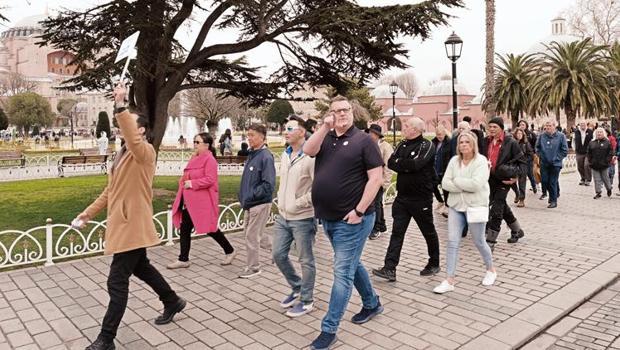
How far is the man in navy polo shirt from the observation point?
12.7 feet

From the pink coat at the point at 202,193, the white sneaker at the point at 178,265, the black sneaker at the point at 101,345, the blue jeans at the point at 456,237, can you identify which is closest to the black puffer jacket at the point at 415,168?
the blue jeans at the point at 456,237

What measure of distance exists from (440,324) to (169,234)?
4602 mm

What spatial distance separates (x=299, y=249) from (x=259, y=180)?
148 centimetres

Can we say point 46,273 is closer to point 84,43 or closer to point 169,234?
point 169,234

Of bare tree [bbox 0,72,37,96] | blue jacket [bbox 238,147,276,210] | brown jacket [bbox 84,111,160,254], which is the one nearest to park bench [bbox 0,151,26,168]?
blue jacket [bbox 238,147,276,210]

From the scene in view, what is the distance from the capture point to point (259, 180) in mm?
5832

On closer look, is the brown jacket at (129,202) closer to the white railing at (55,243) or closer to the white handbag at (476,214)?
the white railing at (55,243)

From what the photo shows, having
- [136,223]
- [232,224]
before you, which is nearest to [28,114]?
[232,224]

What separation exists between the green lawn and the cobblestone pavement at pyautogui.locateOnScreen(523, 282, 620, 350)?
8130mm

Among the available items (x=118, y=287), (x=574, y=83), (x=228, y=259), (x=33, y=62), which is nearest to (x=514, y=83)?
(x=574, y=83)

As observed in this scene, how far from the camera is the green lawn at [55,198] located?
384 inches

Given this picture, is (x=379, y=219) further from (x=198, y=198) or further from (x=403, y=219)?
(x=198, y=198)

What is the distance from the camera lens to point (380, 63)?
12008 mm

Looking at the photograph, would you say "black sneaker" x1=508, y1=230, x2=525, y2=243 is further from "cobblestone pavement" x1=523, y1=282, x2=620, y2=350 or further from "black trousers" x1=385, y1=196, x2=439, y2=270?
"black trousers" x1=385, y1=196, x2=439, y2=270
